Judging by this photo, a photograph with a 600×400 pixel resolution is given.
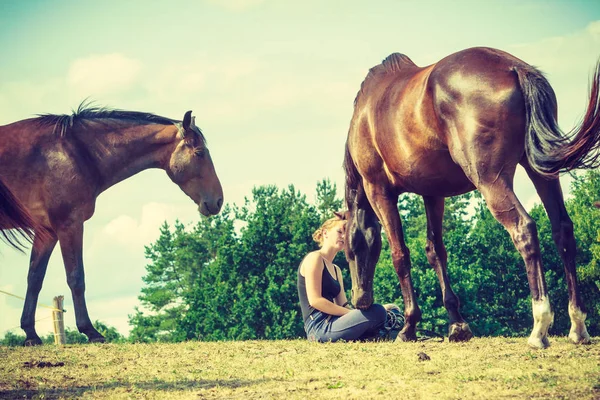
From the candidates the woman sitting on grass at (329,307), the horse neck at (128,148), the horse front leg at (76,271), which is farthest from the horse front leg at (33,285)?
the woman sitting on grass at (329,307)

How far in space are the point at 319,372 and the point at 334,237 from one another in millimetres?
3250

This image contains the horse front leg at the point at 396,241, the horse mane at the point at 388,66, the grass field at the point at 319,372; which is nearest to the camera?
the grass field at the point at 319,372

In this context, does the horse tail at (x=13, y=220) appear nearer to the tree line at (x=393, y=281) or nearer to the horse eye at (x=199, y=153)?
the horse eye at (x=199, y=153)

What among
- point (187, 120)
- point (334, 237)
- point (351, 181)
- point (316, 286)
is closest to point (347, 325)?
point (316, 286)

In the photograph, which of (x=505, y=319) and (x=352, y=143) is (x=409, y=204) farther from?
(x=352, y=143)

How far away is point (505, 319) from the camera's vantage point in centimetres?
2909

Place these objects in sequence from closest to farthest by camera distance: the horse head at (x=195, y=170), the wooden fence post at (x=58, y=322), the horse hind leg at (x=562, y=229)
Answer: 1. the horse hind leg at (x=562, y=229)
2. the wooden fence post at (x=58, y=322)
3. the horse head at (x=195, y=170)

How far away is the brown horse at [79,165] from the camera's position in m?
12.5

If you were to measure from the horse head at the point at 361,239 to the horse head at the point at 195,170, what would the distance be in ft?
11.0

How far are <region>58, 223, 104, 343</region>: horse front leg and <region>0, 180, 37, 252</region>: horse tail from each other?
19.1 feet

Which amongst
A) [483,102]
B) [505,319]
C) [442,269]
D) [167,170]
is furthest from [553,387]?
[505,319]

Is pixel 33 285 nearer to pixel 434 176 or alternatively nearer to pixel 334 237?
pixel 334 237

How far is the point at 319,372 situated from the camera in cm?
750

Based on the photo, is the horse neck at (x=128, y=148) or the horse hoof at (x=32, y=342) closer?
the horse hoof at (x=32, y=342)
